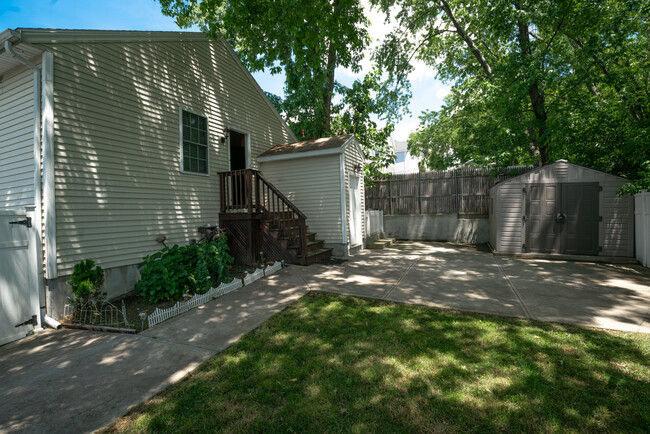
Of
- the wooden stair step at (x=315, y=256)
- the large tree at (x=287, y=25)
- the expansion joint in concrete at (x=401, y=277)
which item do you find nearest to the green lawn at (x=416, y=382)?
the expansion joint in concrete at (x=401, y=277)

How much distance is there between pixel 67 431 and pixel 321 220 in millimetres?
6421

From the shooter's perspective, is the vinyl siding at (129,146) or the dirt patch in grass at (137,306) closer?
the dirt patch in grass at (137,306)

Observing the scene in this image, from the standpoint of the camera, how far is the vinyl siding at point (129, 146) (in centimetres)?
447

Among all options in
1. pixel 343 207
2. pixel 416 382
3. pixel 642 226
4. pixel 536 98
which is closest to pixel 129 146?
pixel 343 207

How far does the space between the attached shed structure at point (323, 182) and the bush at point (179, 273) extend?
3323mm

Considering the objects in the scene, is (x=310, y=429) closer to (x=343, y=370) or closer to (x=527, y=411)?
(x=343, y=370)

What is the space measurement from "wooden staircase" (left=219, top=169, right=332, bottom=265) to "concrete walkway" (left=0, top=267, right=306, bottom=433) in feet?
7.76

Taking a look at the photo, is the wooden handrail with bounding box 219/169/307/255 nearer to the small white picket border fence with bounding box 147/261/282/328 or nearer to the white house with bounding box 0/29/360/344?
the white house with bounding box 0/29/360/344

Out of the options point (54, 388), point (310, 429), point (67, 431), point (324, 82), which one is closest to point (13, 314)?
point (54, 388)

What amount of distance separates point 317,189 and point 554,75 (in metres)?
8.07

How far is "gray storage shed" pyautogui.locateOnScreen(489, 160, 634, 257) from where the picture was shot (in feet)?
22.3

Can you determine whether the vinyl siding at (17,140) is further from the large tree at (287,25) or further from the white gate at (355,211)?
the white gate at (355,211)

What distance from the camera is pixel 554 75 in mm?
8508

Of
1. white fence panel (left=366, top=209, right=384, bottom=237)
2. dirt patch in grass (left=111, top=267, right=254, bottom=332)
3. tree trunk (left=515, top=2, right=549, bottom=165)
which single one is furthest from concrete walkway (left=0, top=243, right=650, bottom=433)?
tree trunk (left=515, top=2, right=549, bottom=165)
